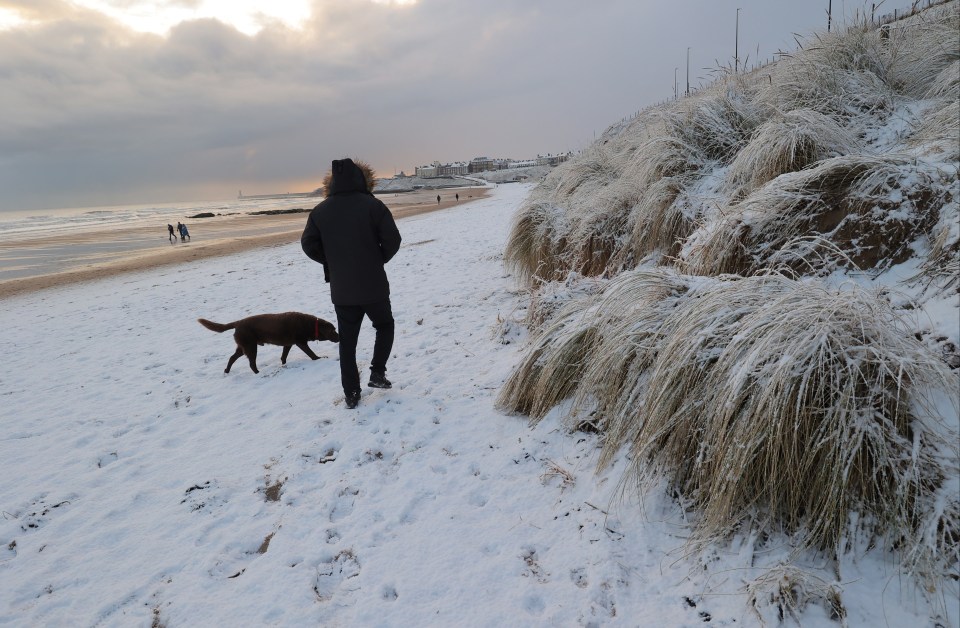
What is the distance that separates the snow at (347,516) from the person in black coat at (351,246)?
0.80 metres

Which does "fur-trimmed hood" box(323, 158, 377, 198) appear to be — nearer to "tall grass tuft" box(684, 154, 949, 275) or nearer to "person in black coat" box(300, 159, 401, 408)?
"person in black coat" box(300, 159, 401, 408)

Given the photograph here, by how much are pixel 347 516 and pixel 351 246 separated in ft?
7.17

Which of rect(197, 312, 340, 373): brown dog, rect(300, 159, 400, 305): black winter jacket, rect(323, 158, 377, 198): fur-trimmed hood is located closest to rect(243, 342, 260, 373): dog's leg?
rect(197, 312, 340, 373): brown dog

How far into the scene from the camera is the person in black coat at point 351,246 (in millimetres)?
3953

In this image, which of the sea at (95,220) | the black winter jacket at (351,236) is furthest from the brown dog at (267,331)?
the sea at (95,220)

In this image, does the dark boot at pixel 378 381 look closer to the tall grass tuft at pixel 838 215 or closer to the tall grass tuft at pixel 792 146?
the tall grass tuft at pixel 838 215

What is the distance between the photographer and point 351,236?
3939 mm

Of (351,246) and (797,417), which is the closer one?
(797,417)

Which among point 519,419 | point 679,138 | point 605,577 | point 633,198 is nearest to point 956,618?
point 605,577

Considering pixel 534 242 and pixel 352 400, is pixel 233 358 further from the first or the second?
pixel 534 242

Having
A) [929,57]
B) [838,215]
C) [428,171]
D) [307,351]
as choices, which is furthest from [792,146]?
[428,171]

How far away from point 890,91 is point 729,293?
143 inches

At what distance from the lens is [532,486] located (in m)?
2.81

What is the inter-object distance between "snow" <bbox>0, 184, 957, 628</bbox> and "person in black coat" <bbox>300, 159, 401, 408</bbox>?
0.80 m
